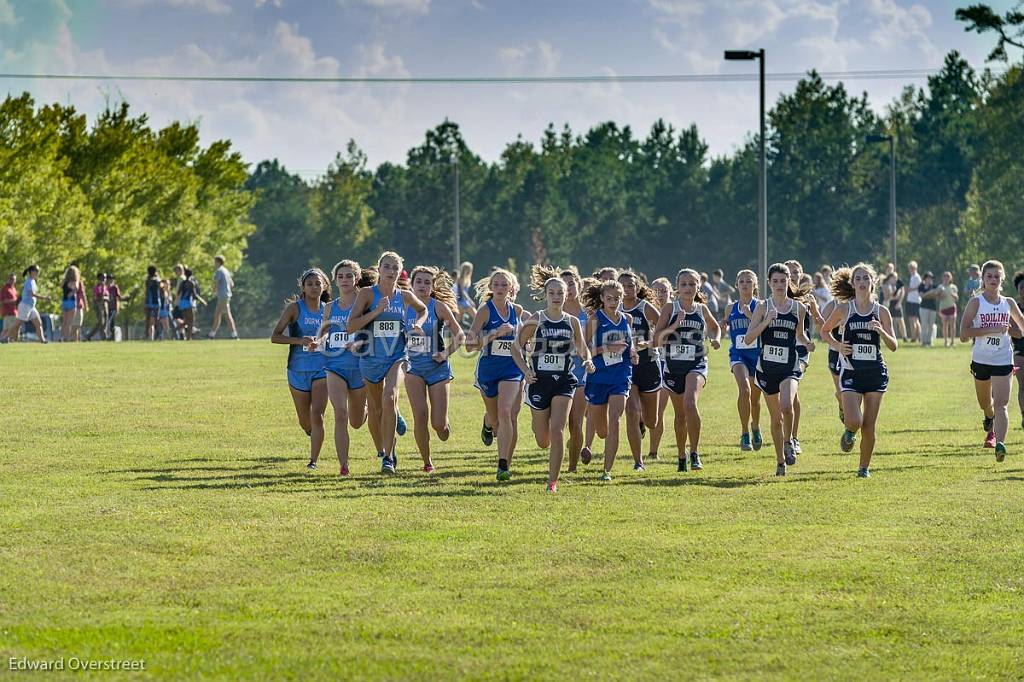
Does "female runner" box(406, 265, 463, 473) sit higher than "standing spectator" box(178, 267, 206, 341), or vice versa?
"standing spectator" box(178, 267, 206, 341)

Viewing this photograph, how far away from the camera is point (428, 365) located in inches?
578

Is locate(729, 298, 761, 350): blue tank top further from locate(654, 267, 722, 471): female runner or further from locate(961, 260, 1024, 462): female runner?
locate(961, 260, 1024, 462): female runner

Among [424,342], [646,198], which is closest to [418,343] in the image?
[424,342]

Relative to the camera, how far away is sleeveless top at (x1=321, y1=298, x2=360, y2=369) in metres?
14.1

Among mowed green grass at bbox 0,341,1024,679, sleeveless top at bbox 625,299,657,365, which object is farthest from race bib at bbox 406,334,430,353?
sleeveless top at bbox 625,299,657,365

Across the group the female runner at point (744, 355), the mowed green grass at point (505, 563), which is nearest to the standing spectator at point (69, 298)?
the mowed green grass at point (505, 563)

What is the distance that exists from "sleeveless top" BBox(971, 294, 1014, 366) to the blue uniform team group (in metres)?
0.01

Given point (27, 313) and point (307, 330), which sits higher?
point (27, 313)

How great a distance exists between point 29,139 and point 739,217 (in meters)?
57.7

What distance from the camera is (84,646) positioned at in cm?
716

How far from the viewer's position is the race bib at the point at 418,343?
14.5 meters

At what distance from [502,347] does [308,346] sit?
6.11ft

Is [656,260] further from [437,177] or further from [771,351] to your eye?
[771,351]

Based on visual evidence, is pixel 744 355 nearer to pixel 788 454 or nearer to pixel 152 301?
pixel 788 454
